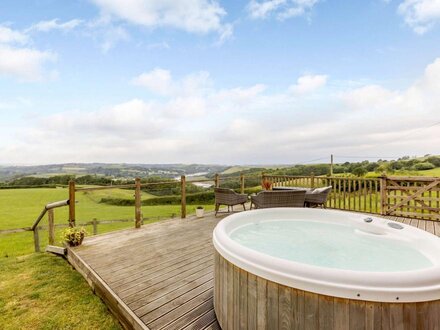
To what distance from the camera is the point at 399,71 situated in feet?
24.5

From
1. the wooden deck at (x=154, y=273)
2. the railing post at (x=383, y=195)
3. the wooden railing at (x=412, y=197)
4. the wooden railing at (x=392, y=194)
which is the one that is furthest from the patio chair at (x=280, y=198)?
the wooden railing at (x=412, y=197)

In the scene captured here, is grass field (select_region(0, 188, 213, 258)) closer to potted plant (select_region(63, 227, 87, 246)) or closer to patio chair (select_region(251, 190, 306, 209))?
patio chair (select_region(251, 190, 306, 209))

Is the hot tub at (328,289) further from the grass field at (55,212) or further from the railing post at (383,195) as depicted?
A: the grass field at (55,212)

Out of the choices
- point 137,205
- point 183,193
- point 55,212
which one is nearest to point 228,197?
point 183,193

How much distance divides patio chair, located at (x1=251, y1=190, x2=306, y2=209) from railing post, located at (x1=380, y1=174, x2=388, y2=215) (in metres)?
2.34

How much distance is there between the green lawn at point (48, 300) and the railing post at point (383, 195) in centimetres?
663

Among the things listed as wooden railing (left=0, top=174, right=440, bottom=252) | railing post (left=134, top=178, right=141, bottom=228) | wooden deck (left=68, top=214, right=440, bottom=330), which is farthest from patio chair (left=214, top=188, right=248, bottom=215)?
railing post (left=134, top=178, right=141, bottom=228)

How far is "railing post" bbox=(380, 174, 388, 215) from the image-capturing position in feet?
20.2

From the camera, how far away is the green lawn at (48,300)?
8.22ft

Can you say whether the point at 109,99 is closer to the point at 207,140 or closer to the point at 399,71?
the point at 207,140

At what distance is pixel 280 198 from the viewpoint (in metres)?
5.53

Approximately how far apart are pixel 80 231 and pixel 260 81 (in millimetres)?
7571

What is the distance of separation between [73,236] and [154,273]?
1.96 m

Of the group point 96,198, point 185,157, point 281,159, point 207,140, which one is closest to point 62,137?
point 96,198
